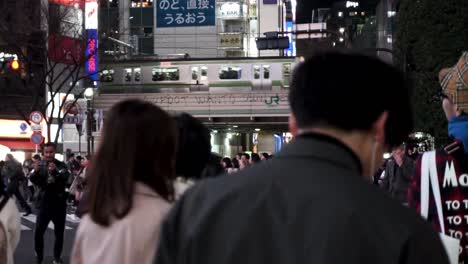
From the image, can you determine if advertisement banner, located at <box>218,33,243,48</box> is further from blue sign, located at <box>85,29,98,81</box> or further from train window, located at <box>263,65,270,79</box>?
blue sign, located at <box>85,29,98,81</box>

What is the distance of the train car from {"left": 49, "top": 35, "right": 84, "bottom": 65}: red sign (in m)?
15.9

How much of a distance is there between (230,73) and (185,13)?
8.06 meters

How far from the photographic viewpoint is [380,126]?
1683 mm

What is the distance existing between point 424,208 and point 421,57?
680 inches

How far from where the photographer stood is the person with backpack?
4.38 m

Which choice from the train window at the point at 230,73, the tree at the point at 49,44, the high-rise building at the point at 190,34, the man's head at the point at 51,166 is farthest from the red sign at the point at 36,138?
the high-rise building at the point at 190,34

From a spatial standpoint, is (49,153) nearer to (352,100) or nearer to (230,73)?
(352,100)

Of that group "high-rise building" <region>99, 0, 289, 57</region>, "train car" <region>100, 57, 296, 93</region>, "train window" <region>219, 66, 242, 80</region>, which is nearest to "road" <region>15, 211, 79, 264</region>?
"train car" <region>100, 57, 296, 93</region>

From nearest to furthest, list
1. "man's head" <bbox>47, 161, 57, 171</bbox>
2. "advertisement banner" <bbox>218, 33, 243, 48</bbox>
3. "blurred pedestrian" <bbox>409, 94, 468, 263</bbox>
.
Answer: "blurred pedestrian" <bbox>409, 94, 468, 263</bbox> → "man's head" <bbox>47, 161, 57, 171</bbox> → "advertisement banner" <bbox>218, 33, 243, 48</bbox>

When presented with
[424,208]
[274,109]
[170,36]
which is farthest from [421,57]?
[170,36]

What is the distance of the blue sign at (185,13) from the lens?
137ft

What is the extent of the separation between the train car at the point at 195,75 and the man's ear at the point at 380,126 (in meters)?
45.5

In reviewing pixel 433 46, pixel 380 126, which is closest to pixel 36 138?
pixel 433 46

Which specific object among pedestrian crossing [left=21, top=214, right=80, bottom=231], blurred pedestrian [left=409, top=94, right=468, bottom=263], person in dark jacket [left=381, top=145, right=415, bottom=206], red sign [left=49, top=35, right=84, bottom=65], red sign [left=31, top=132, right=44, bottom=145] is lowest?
pedestrian crossing [left=21, top=214, right=80, bottom=231]
